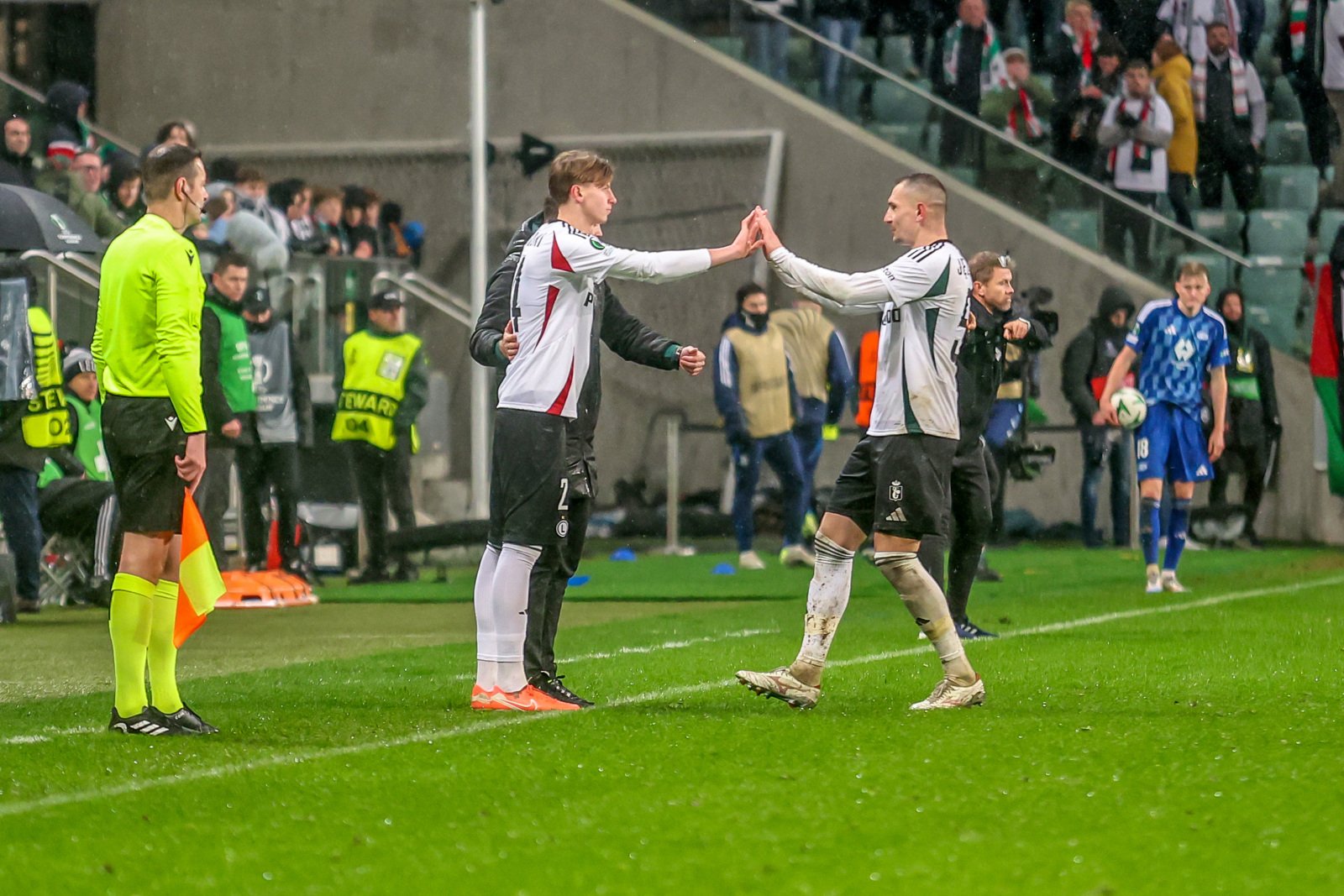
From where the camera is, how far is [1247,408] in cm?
1912

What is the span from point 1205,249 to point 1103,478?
2.52m

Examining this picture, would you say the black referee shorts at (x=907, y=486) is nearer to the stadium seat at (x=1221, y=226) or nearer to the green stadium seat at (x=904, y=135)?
the green stadium seat at (x=904, y=135)

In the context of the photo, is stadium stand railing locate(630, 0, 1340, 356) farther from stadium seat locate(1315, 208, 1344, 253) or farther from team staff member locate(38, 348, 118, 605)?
→ team staff member locate(38, 348, 118, 605)

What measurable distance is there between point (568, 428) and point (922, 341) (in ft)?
4.37

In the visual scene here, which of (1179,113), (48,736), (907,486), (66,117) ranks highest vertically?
(1179,113)

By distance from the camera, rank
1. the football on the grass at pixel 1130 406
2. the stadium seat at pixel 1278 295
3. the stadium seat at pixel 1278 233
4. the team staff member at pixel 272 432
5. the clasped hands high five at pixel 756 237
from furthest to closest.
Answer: the stadium seat at pixel 1278 233
the stadium seat at pixel 1278 295
the team staff member at pixel 272 432
the football on the grass at pixel 1130 406
the clasped hands high five at pixel 756 237

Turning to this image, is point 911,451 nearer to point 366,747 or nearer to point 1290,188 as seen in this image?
point 366,747

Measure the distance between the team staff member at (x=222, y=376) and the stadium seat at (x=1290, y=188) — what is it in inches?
482

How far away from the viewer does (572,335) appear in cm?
766

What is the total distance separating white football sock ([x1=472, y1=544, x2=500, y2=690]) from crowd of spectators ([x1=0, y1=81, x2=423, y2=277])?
738 cm

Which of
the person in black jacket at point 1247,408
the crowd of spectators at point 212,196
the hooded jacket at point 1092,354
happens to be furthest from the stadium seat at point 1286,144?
the crowd of spectators at point 212,196

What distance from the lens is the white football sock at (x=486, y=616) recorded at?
775 cm

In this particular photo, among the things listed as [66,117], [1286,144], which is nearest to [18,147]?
[66,117]

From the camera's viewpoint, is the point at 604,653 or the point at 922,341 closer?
the point at 922,341
